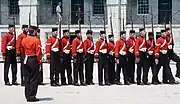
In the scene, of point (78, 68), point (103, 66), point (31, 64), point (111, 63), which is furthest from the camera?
point (111, 63)

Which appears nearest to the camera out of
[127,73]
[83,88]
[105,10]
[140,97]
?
[140,97]

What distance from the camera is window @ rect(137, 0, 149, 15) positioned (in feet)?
141

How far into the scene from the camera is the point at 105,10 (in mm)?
42156

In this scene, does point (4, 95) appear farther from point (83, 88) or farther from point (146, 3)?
point (146, 3)

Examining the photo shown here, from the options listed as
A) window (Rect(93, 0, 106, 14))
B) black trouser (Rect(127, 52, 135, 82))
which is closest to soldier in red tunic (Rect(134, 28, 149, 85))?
black trouser (Rect(127, 52, 135, 82))

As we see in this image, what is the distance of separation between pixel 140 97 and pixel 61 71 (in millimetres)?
4185

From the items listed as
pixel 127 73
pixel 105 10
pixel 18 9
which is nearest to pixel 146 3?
pixel 105 10

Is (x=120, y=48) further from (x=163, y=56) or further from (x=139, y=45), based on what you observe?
(x=163, y=56)

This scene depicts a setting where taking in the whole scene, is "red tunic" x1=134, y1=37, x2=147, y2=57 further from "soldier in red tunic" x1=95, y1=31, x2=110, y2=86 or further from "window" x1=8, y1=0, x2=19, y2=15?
"window" x1=8, y1=0, x2=19, y2=15

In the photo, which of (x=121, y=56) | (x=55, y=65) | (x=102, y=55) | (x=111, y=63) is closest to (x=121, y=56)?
(x=121, y=56)

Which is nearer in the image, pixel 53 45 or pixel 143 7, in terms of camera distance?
pixel 53 45

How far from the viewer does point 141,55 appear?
19.2 metres

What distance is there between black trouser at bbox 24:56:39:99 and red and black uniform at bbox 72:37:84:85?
4.29 m

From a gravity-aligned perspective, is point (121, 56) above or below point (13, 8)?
below
